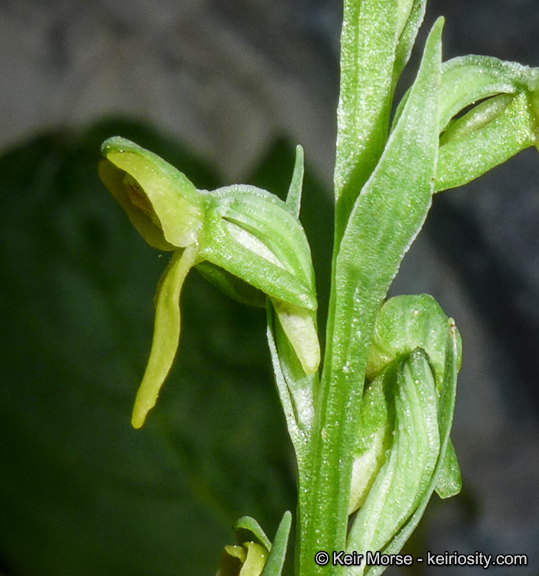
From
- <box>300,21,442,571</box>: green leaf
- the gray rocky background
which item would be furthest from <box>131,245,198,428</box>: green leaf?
the gray rocky background

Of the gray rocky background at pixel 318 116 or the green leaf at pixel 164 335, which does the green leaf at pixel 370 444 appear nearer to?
the green leaf at pixel 164 335

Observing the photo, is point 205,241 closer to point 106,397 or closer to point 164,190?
point 164,190

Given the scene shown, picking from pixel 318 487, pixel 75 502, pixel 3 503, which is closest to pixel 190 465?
pixel 75 502

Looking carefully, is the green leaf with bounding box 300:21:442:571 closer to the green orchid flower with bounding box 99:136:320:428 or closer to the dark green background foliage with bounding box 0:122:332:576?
the green orchid flower with bounding box 99:136:320:428

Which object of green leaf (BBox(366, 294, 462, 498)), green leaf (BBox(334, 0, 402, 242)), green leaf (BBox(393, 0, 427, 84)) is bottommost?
green leaf (BBox(366, 294, 462, 498))

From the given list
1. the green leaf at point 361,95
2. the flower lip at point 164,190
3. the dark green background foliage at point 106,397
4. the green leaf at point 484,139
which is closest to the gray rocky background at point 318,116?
the dark green background foliage at point 106,397

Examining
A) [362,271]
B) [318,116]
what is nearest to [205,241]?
[362,271]

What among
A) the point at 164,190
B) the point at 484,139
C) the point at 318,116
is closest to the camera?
the point at 164,190
